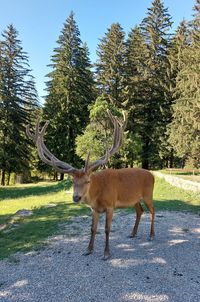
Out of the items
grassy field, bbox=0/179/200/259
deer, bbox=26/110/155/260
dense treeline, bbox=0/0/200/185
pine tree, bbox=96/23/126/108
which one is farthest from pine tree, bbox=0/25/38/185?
deer, bbox=26/110/155/260

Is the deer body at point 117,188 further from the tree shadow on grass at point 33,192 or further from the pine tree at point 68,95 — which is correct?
the pine tree at point 68,95

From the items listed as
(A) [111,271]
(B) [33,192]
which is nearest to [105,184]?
(A) [111,271]

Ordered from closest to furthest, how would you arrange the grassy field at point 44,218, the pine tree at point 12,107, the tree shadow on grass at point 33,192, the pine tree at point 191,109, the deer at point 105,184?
the deer at point 105,184, the grassy field at point 44,218, the tree shadow on grass at point 33,192, the pine tree at point 191,109, the pine tree at point 12,107

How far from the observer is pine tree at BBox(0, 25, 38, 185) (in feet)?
111

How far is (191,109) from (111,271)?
21697mm

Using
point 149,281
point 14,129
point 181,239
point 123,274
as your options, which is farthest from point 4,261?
point 14,129

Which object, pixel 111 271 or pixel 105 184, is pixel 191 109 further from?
pixel 111 271

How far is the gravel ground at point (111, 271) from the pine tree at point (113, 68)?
28.5m

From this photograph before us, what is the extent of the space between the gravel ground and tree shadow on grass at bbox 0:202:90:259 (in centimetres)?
50

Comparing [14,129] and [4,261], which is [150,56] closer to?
[14,129]

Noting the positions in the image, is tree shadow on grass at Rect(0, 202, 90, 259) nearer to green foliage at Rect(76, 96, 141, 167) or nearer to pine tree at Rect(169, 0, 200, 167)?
green foliage at Rect(76, 96, 141, 167)

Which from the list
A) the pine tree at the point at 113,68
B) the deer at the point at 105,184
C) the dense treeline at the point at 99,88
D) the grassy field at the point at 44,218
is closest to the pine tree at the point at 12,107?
the dense treeline at the point at 99,88

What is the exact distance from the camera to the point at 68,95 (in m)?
37.7

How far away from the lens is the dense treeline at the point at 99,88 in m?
34.4
